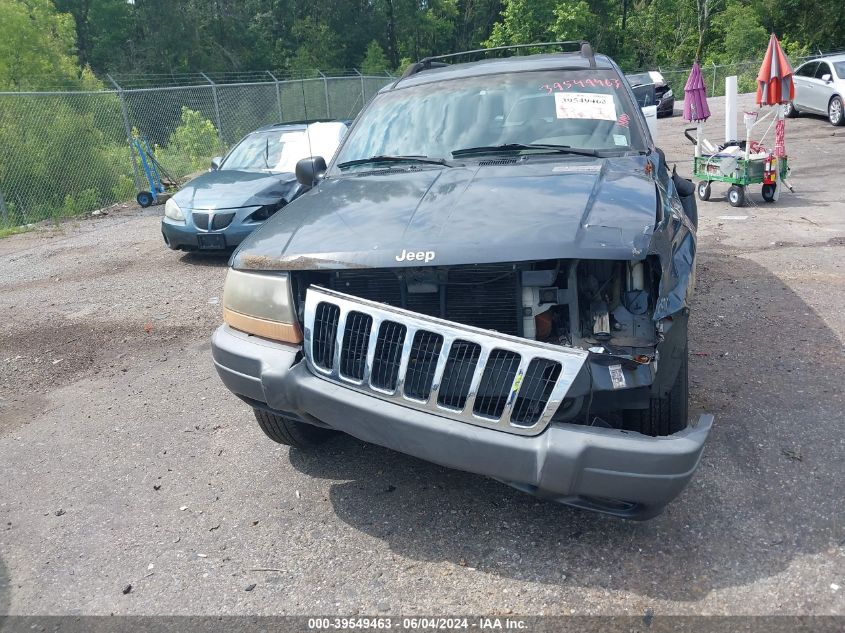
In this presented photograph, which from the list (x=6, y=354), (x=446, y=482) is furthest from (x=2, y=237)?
(x=446, y=482)

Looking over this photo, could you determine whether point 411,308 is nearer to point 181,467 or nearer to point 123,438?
point 181,467

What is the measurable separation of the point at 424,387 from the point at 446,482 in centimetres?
87

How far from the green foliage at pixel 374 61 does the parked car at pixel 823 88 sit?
2708cm

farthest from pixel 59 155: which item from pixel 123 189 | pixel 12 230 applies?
pixel 12 230

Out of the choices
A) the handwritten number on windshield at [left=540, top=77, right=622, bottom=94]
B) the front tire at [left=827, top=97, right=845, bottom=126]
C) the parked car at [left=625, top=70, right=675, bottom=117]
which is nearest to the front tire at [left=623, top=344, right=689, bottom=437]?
the handwritten number on windshield at [left=540, top=77, right=622, bottom=94]

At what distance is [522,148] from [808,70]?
757 inches

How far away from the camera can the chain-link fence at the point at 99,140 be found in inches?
506

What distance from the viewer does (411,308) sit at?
3.08m

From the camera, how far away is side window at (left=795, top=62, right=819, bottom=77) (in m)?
19.3

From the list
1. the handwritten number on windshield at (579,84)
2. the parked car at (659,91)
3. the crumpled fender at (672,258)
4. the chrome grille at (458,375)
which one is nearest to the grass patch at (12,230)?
the handwritten number on windshield at (579,84)

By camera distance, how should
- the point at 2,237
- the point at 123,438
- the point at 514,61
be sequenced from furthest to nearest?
1. the point at 2,237
2. the point at 514,61
3. the point at 123,438

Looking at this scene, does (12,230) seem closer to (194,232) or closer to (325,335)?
(194,232)

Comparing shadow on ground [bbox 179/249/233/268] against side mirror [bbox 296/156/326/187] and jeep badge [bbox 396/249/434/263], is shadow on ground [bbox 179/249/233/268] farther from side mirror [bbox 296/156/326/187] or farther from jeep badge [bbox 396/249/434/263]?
jeep badge [bbox 396/249/434/263]

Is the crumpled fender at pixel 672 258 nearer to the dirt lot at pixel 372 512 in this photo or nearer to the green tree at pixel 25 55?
the dirt lot at pixel 372 512
